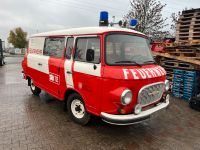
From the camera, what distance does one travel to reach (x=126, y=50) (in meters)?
4.30

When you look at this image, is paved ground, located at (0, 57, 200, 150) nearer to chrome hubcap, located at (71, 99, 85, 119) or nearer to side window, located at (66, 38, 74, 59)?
chrome hubcap, located at (71, 99, 85, 119)

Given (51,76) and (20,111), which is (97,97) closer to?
→ (51,76)

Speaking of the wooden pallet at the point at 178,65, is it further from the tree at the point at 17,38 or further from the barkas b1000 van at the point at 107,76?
the tree at the point at 17,38

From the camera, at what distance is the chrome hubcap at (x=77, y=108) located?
4781 millimetres

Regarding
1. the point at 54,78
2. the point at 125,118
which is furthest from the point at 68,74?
the point at 125,118

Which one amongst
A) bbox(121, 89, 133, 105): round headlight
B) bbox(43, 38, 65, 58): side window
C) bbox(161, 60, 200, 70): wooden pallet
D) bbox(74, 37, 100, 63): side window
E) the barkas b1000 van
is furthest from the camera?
bbox(161, 60, 200, 70): wooden pallet

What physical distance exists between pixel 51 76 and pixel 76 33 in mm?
1556

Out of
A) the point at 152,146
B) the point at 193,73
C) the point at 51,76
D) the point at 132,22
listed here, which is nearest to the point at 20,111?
the point at 51,76

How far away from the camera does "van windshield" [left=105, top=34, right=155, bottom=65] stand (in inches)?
161

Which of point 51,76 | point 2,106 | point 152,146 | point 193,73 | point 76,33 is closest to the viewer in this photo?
point 152,146

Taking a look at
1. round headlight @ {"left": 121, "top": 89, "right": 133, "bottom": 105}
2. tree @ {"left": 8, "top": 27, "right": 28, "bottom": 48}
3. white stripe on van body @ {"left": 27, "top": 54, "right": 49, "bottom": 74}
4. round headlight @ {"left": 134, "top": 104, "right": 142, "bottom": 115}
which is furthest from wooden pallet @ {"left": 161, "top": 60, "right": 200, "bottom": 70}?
tree @ {"left": 8, "top": 27, "right": 28, "bottom": 48}

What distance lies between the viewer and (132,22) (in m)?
6.21

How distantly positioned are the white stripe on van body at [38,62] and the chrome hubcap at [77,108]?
1.45 m

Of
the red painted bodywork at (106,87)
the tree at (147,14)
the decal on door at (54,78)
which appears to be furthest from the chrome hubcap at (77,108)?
the tree at (147,14)
